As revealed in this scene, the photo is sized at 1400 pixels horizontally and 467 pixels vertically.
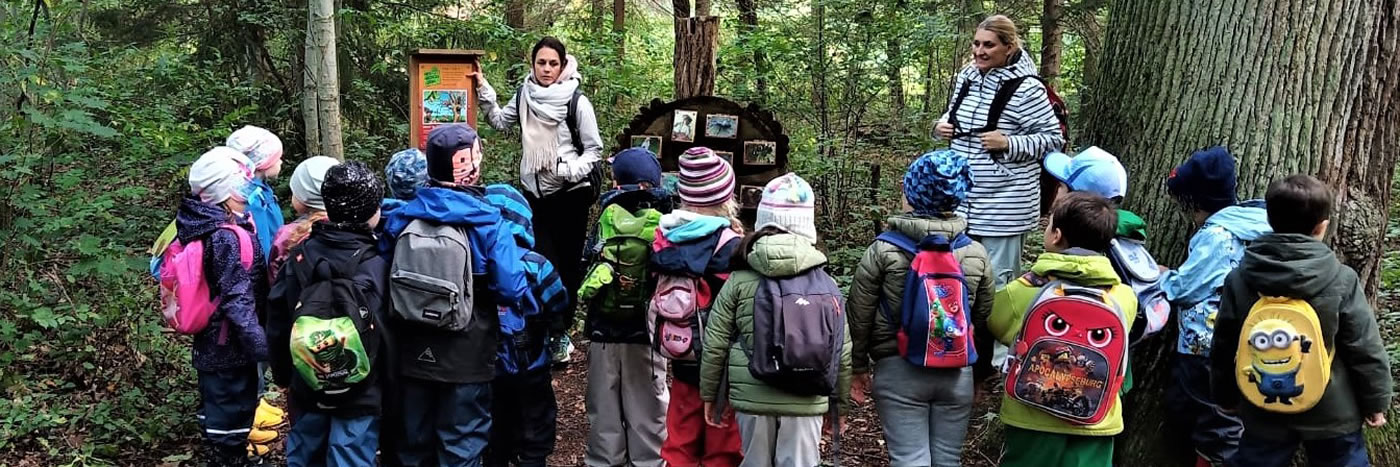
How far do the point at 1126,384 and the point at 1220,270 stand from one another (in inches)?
23.4

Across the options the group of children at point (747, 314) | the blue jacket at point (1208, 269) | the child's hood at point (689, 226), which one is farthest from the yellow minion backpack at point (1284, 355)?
the child's hood at point (689, 226)

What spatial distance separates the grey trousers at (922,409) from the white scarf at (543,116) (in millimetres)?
2789

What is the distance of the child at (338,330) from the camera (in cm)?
361

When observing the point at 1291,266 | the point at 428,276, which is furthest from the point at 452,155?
the point at 1291,266

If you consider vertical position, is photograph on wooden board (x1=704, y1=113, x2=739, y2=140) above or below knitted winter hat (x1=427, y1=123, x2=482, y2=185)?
above

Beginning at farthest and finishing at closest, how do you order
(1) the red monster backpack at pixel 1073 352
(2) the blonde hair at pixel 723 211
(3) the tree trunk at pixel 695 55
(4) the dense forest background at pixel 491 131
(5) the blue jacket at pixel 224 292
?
1. (3) the tree trunk at pixel 695 55
2. (4) the dense forest background at pixel 491 131
3. (5) the blue jacket at pixel 224 292
4. (2) the blonde hair at pixel 723 211
5. (1) the red monster backpack at pixel 1073 352

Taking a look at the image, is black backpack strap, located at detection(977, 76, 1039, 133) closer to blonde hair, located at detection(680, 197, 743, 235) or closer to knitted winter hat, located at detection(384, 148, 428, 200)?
blonde hair, located at detection(680, 197, 743, 235)

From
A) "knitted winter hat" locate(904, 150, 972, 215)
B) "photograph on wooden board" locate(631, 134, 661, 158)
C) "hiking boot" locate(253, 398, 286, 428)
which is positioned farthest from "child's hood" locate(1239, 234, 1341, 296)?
"hiking boot" locate(253, 398, 286, 428)

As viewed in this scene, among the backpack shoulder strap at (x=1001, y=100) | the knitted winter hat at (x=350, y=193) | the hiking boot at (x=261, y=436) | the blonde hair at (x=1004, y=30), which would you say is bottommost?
the hiking boot at (x=261, y=436)

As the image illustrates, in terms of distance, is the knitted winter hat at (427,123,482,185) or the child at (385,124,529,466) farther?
the knitted winter hat at (427,123,482,185)

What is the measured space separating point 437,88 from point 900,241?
3.15 metres

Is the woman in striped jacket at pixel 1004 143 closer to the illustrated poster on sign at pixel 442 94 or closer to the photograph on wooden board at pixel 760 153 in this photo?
the photograph on wooden board at pixel 760 153

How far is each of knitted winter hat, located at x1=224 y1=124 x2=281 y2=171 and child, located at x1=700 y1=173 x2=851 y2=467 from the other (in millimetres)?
2495

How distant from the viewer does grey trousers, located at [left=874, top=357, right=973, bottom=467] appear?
374cm
